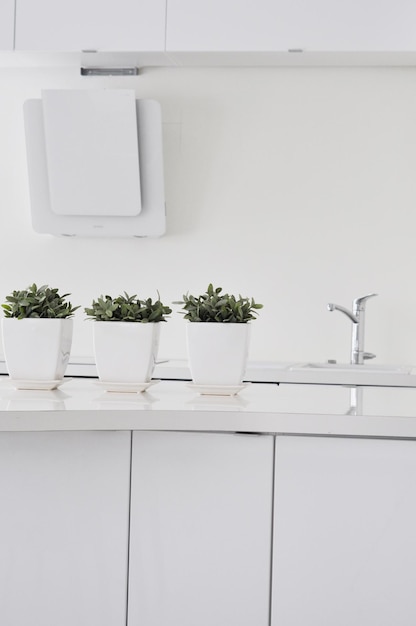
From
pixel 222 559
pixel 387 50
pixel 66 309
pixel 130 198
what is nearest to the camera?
pixel 222 559

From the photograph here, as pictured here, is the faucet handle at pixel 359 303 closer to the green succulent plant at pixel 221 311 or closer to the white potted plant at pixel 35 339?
the green succulent plant at pixel 221 311

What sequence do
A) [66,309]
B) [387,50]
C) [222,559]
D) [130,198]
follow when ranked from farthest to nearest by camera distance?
[130,198]
[387,50]
[66,309]
[222,559]

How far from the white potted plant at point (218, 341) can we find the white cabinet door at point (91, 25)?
1775 millimetres

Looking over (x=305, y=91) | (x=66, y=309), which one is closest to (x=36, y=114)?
(x=305, y=91)

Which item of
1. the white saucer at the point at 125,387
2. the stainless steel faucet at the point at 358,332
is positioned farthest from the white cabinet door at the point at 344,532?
the stainless steel faucet at the point at 358,332

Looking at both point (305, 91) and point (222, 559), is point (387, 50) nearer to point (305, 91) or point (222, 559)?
point (305, 91)

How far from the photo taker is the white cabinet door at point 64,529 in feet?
5.21

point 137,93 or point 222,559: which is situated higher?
point 137,93

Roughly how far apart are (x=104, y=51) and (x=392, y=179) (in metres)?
1.23

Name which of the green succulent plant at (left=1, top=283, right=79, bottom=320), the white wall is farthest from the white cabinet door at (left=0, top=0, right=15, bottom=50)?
Result: the green succulent plant at (left=1, top=283, right=79, bottom=320)

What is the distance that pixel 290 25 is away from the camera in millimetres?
3182

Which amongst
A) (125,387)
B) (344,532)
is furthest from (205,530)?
(125,387)

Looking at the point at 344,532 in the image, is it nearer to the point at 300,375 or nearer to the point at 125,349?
the point at 125,349

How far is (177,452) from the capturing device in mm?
1601
